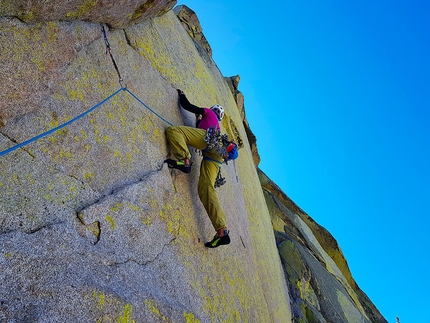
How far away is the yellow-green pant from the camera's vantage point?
689 cm

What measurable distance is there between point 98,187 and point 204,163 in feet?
10.3

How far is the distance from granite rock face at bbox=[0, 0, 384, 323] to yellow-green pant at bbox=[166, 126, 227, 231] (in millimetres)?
269

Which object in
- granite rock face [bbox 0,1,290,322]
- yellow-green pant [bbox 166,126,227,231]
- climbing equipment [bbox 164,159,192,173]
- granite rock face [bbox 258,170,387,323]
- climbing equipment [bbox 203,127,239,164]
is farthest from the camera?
granite rock face [bbox 258,170,387,323]

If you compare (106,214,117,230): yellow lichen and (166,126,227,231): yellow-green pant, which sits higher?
(166,126,227,231): yellow-green pant

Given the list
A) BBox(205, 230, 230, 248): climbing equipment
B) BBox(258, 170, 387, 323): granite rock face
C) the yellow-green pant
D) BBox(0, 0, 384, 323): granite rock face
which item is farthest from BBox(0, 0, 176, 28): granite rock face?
BBox(258, 170, 387, 323): granite rock face

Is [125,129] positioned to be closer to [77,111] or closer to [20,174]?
[77,111]

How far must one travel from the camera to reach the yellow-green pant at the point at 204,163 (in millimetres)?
6895

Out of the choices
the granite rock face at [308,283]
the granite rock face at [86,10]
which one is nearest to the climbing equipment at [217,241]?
the granite rock face at [86,10]

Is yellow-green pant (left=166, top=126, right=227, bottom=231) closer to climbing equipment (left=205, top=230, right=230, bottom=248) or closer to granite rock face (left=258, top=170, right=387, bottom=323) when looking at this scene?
climbing equipment (left=205, top=230, right=230, bottom=248)

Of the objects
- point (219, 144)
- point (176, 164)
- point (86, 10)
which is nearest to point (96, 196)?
point (176, 164)

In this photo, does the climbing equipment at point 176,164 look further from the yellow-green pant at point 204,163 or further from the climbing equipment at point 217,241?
the climbing equipment at point 217,241

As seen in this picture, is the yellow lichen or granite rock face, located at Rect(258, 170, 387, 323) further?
granite rock face, located at Rect(258, 170, 387, 323)

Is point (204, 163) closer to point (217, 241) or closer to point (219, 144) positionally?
point (219, 144)

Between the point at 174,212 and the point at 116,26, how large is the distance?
12.3ft
